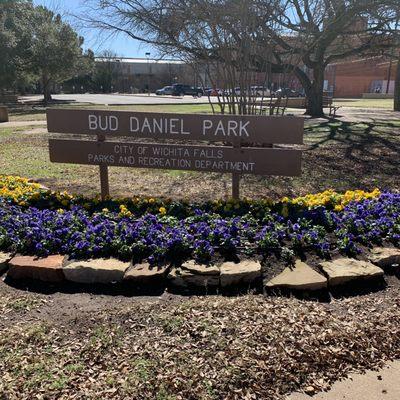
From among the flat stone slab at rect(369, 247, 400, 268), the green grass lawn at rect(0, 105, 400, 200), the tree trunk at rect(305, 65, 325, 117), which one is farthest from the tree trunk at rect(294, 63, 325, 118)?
the flat stone slab at rect(369, 247, 400, 268)

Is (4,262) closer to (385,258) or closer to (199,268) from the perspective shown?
(199,268)

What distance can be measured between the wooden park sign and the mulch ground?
6.46 ft

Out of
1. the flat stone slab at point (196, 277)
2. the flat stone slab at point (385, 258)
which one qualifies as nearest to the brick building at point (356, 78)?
the flat stone slab at point (385, 258)

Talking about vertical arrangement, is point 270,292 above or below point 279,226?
below

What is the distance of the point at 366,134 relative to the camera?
39.9ft

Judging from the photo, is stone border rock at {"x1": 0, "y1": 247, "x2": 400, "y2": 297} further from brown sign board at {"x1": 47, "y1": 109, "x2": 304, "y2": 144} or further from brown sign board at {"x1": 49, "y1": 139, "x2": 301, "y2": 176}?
brown sign board at {"x1": 47, "y1": 109, "x2": 304, "y2": 144}

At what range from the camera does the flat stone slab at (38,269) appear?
3.62 m

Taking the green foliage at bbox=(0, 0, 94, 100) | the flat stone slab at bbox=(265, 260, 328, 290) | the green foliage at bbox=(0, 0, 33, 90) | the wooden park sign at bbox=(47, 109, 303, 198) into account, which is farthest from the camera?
the green foliage at bbox=(0, 0, 94, 100)

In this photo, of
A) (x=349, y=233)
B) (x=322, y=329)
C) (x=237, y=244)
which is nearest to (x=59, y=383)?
(x=322, y=329)

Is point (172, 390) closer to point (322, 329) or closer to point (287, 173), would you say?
point (322, 329)

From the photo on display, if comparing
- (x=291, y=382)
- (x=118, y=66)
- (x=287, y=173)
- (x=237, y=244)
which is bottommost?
(x=291, y=382)

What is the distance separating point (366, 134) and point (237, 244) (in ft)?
31.3

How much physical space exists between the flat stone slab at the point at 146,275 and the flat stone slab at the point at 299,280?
2.72 feet

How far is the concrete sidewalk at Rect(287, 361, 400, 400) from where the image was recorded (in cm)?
241
